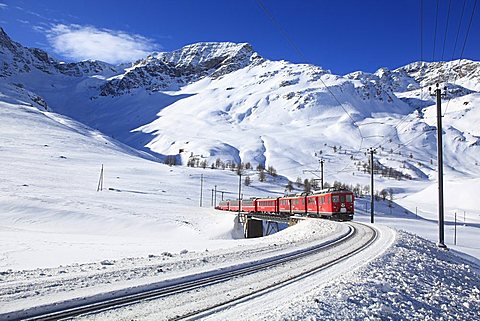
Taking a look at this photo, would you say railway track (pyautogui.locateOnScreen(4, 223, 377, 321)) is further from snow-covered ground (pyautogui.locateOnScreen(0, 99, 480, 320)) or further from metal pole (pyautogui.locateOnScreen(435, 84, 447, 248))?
metal pole (pyautogui.locateOnScreen(435, 84, 447, 248))

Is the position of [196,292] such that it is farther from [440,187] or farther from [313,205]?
[313,205]

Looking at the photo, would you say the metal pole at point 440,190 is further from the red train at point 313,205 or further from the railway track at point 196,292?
the red train at point 313,205

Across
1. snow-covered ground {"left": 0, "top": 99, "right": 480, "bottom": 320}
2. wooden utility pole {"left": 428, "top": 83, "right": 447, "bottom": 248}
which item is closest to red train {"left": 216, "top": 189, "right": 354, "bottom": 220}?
snow-covered ground {"left": 0, "top": 99, "right": 480, "bottom": 320}

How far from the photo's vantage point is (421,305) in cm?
1081

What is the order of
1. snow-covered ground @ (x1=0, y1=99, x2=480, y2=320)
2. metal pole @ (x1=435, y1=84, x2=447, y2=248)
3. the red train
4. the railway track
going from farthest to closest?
the red train < metal pole @ (x1=435, y1=84, x2=447, y2=248) < snow-covered ground @ (x1=0, y1=99, x2=480, y2=320) < the railway track

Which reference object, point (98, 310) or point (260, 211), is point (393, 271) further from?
point (260, 211)

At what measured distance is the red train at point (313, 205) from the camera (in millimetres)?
40000

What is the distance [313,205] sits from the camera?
45.4 metres

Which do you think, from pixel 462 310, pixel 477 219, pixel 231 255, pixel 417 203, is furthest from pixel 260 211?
pixel 417 203

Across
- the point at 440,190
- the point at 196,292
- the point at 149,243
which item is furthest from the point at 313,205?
the point at 196,292

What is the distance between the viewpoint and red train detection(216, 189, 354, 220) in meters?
40.0

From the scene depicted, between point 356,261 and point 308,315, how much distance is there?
7909 millimetres

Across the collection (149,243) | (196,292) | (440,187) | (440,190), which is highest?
(440,187)

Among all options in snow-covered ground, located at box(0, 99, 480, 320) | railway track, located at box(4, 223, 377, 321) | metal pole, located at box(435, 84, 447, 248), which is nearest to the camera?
railway track, located at box(4, 223, 377, 321)
